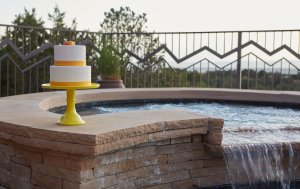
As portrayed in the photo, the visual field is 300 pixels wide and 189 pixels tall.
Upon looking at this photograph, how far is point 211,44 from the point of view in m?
7.07

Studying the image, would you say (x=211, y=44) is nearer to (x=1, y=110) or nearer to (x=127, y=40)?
(x=127, y=40)

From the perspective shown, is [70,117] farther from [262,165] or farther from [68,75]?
[262,165]

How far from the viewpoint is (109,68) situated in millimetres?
6426

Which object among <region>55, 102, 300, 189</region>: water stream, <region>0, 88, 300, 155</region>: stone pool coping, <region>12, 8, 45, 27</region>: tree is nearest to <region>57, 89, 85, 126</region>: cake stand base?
<region>0, 88, 300, 155</region>: stone pool coping

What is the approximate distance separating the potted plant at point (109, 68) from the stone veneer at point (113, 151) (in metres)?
3.45

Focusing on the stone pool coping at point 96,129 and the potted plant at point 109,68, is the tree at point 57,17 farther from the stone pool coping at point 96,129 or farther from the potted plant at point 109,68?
the stone pool coping at point 96,129

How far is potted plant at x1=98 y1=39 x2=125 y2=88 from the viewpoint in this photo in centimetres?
641

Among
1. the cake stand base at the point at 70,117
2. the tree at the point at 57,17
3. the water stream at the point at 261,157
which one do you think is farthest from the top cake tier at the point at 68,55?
the tree at the point at 57,17

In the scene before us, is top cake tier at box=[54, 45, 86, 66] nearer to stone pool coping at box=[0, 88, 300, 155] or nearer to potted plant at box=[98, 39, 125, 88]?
stone pool coping at box=[0, 88, 300, 155]

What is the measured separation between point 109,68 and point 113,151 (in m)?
4.23

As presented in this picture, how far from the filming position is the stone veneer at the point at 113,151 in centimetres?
214

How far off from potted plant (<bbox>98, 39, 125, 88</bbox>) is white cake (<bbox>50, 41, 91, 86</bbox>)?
162 inches

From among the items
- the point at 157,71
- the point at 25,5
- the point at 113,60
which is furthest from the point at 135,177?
the point at 25,5

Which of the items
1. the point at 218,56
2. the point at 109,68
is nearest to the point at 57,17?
the point at 109,68
